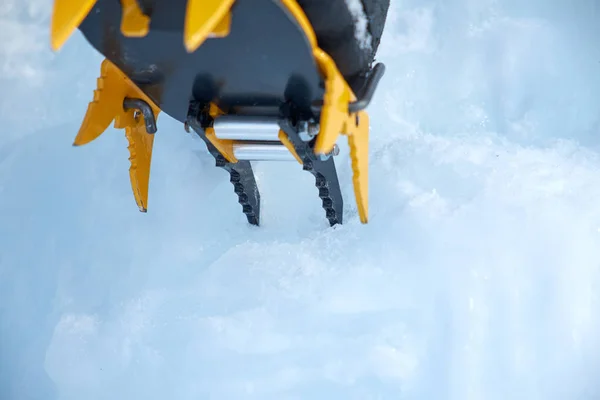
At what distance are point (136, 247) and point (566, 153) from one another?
3.14 ft

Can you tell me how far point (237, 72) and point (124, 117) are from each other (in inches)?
10.9

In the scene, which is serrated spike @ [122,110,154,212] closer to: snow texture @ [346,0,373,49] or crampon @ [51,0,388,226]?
crampon @ [51,0,388,226]

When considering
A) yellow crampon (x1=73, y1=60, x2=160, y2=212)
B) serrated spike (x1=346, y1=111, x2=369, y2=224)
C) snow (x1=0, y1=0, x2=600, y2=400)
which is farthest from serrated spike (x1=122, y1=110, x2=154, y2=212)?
serrated spike (x1=346, y1=111, x2=369, y2=224)

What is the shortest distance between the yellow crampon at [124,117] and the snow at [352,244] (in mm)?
288

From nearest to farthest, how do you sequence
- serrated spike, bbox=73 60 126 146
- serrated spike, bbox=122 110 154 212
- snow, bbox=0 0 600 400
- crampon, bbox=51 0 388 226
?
crampon, bbox=51 0 388 226 < serrated spike, bbox=73 60 126 146 < serrated spike, bbox=122 110 154 212 < snow, bbox=0 0 600 400

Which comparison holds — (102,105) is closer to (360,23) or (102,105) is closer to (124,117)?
(124,117)

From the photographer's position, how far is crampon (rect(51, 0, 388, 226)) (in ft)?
2.17

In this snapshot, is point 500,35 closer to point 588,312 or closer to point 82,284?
point 588,312

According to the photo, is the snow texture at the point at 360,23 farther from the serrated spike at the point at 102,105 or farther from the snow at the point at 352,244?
Result: the snow at the point at 352,244

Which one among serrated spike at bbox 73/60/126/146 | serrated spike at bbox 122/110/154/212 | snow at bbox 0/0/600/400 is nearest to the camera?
serrated spike at bbox 73/60/126/146

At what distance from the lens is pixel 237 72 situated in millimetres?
788

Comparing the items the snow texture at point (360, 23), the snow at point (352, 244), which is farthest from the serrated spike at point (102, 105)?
the snow at point (352, 244)

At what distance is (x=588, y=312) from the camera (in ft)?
3.76

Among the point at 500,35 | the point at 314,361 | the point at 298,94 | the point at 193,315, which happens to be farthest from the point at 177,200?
the point at 500,35
